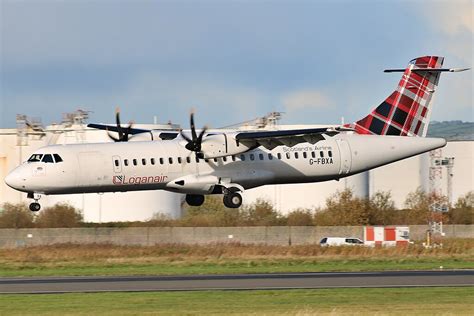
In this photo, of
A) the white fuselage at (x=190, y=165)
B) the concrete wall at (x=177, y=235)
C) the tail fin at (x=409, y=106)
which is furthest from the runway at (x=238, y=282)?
the concrete wall at (x=177, y=235)

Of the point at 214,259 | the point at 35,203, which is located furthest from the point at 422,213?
the point at 35,203

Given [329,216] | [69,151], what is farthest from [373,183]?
[69,151]

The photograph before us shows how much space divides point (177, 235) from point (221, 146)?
12.9 meters

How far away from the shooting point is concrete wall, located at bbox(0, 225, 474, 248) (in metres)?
53.5

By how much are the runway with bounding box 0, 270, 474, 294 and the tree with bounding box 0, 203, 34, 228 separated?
2361cm

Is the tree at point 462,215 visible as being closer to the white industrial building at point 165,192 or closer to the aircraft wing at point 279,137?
the white industrial building at point 165,192

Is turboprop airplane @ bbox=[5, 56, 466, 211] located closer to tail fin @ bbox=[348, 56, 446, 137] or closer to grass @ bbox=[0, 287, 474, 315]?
tail fin @ bbox=[348, 56, 446, 137]

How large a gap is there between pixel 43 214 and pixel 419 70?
24461 mm

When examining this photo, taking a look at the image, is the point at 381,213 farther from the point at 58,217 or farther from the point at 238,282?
the point at 238,282

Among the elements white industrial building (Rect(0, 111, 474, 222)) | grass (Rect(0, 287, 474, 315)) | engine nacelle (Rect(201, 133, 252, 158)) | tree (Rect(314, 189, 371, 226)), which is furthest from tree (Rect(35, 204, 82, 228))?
grass (Rect(0, 287, 474, 315))

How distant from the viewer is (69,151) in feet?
139

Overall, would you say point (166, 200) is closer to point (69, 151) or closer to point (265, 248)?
point (265, 248)

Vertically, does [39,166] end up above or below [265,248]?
above

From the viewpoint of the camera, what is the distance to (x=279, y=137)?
4403 cm
